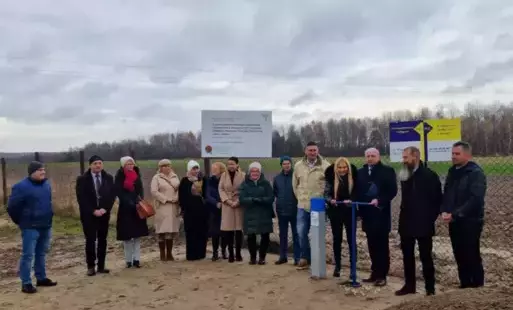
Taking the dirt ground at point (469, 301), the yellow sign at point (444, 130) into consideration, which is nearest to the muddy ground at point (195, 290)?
the dirt ground at point (469, 301)

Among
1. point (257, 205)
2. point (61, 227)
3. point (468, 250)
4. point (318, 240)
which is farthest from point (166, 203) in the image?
point (61, 227)

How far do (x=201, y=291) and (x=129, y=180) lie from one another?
2.29 m

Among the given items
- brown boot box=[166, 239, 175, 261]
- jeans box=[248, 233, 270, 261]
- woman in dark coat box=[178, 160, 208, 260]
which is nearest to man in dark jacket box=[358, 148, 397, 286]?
jeans box=[248, 233, 270, 261]

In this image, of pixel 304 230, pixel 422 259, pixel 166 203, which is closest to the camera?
pixel 422 259

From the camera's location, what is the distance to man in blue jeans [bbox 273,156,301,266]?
8.34 meters

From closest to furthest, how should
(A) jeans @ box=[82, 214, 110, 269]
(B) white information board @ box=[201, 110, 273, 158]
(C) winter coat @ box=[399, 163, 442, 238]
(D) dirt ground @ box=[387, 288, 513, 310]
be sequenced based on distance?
(D) dirt ground @ box=[387, 288, 513, 310] < (C) winter coat @ box=[399, 163, 442, 238] < (A) jeans @ box=[82, 214, 110, 269] < (B) white information board @ box=[201, 110, 273, 158]

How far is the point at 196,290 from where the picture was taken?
23.3 ft

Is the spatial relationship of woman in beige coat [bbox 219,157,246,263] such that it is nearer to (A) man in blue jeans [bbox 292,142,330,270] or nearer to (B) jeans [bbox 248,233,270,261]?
(B) jeans [bbox 248,233,270,261]

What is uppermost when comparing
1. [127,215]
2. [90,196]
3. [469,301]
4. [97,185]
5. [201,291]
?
[97,185]

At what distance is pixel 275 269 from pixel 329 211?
1.31 m

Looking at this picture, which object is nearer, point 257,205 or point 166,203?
point 257,205

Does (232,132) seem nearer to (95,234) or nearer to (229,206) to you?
(229,206)

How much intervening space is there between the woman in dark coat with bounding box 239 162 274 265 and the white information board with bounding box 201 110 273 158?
1.41 metres

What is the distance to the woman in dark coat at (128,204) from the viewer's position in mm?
8359
